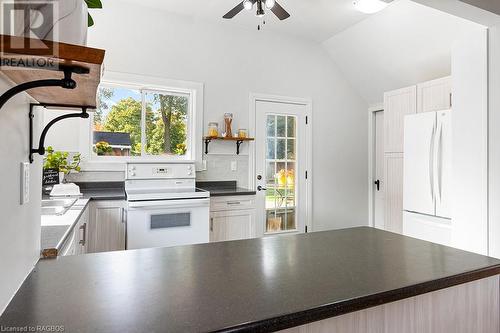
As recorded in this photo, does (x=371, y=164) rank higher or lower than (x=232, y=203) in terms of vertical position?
higher

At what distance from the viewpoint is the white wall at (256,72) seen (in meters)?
3.50

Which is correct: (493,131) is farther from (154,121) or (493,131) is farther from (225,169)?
(154,121)

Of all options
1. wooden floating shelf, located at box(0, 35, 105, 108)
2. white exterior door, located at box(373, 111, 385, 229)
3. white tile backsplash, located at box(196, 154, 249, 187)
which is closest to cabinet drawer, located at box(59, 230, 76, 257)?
wooden floating shelf, located at box(0, 35, 105, 108)

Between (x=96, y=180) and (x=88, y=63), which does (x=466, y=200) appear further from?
(x=96, y=180)

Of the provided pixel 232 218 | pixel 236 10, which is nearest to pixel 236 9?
pixel 236 10

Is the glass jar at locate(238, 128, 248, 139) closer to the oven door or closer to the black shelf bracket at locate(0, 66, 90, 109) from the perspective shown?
the oven door

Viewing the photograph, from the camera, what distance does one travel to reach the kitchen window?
11.4ft

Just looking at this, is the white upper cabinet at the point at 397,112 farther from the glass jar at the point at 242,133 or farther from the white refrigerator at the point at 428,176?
the glass jar at the point at 242,133

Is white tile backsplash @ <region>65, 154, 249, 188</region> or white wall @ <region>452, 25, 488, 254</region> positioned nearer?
white wall @ <region>452, 25, 488, 254</region>

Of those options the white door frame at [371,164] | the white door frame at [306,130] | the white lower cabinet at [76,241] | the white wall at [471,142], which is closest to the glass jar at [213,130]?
the white door frame at [306,130]

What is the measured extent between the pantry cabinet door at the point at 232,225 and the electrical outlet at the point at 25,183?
254 cm

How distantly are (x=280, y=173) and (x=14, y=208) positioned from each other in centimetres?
365

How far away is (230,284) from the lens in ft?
2.69

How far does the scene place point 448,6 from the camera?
1892mm
